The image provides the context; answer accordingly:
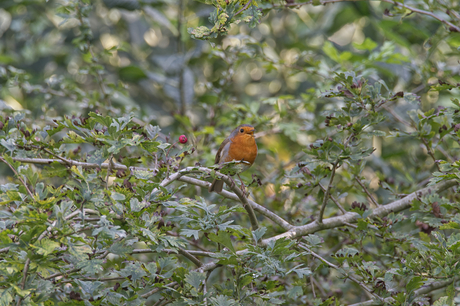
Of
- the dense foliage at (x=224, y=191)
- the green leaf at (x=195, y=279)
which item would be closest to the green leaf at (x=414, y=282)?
the dense foliage at (x=224, y=191)

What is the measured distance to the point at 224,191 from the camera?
10.3 ft

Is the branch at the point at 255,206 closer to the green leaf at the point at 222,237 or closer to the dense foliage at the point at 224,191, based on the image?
the dense foliage at the point at 224,191

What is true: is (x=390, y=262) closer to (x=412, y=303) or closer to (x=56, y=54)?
(x=412, y=303)

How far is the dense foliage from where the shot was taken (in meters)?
1.89

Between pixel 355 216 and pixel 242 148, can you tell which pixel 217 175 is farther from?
pixel 242 148

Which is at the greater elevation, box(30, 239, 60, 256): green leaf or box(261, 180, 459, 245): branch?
box(30, 239, 60, 256): green leaf

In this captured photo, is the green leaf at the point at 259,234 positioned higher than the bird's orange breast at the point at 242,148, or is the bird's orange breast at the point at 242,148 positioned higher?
the green leaf at the point at 259,234

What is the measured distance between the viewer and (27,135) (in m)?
2.40

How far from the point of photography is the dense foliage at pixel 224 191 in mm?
1890

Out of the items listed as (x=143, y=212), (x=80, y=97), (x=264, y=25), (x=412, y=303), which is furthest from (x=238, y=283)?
(x=264, y=25)

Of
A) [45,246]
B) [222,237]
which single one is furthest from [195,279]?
[45,246]

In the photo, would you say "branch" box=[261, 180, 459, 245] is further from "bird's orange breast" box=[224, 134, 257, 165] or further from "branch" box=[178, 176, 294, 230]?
"bird's orange breast" box=[224, 134, 257, 165]

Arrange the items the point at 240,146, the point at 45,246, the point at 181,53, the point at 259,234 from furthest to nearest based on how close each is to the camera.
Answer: the point at 181,53, the point at 240,146, the point at 259,234, the point at 45,246

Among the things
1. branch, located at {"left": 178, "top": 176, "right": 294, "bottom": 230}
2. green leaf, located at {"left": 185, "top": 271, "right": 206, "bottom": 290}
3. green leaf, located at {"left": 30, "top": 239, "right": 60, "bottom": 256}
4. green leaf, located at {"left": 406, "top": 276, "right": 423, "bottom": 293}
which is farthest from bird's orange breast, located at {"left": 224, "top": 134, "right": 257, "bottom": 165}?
green leaf, located at {"left": 30, "top": 239, "right": 60, "bottom": 256}
